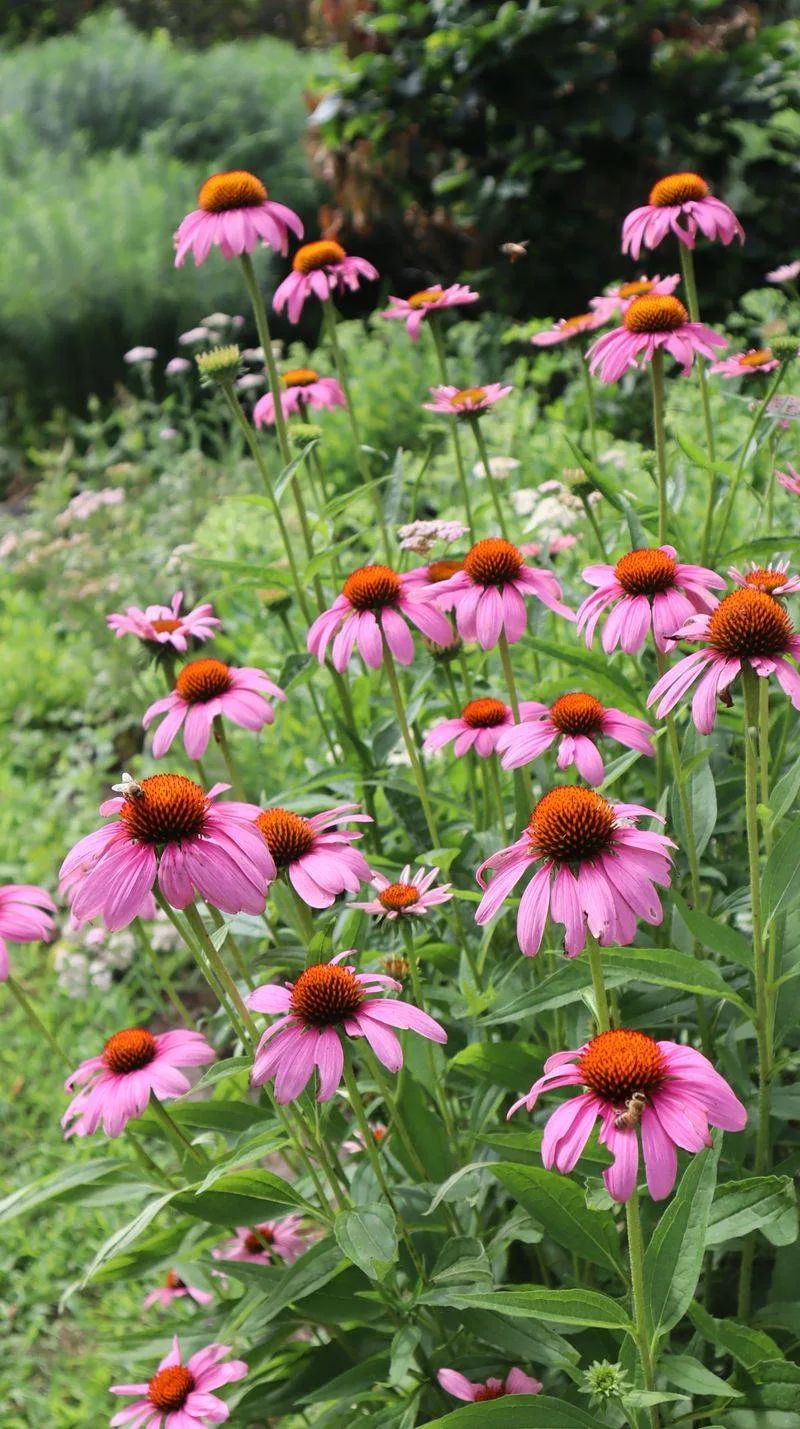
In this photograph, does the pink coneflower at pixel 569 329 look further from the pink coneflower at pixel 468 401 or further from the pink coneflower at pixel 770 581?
the pink coneflower at pixel 770 581

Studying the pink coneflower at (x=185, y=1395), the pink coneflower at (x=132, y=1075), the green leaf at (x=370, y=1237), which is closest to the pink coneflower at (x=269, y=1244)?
the pink coneflower at (x=185, y=1395)

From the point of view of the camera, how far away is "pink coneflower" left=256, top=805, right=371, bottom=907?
3.67 ft

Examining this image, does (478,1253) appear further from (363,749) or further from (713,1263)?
(363,749)

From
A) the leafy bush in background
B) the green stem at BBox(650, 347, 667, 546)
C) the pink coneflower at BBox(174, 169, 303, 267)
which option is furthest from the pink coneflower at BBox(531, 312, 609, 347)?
the leafy bush in background

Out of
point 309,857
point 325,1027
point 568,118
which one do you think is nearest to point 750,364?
point 309,857

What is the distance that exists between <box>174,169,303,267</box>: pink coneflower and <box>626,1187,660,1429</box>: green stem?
3.71 feet

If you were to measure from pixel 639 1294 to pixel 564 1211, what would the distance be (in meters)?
0.14

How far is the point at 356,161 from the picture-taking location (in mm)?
5066

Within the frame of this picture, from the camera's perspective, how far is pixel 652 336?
138cm

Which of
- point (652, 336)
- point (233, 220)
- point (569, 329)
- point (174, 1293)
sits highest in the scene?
point (233, 220)

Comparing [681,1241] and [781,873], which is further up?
[781,873]

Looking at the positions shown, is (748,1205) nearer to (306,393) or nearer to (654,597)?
(654,597)

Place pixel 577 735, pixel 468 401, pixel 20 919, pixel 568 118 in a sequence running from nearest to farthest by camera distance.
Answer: pixel 577 735, pixel 20 919, pixel 468 401, pixel 568 118

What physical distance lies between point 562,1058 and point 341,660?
1.59 ft
